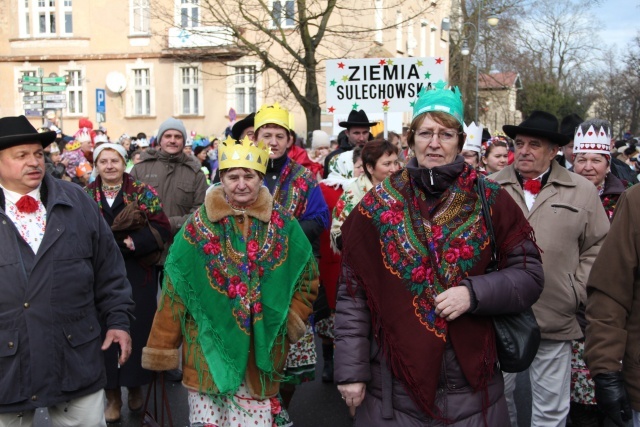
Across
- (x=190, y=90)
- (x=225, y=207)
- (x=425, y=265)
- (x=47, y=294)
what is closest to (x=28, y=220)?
(x=47, y=294)

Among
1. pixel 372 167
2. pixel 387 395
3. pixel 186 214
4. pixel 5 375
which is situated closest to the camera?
pixel 387 395

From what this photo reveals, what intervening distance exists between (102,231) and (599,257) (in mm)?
2623

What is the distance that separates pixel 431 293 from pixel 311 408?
11.7ft

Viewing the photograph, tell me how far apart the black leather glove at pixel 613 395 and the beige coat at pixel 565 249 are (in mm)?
1583

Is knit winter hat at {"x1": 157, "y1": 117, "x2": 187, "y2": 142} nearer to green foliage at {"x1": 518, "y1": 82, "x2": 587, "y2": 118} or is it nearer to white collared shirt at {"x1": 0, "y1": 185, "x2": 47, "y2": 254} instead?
white collared shirt at {"x1": 0, "y1": 185, "x2": 47, "y2": 254}

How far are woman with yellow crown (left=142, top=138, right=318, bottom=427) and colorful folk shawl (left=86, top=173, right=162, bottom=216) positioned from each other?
1.88 meters

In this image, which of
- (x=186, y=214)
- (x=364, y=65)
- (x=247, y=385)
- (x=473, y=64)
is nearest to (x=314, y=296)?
(x=247, y=385)

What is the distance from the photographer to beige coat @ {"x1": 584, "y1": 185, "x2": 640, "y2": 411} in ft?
11.2

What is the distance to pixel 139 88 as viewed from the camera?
36906 millimetres

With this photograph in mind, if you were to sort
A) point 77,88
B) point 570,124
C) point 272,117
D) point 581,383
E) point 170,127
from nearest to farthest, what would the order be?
point 581,383 → point 272,117 → point 170,127 → point 570,124 → point 77,88

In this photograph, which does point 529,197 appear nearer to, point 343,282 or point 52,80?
point 343,282

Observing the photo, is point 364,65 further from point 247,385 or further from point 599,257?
point 599,257

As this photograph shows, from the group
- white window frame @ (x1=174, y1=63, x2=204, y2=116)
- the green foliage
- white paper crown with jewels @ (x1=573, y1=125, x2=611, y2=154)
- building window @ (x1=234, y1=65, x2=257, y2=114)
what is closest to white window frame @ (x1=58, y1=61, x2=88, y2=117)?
white window frame @ (x1=174, y1=63, x2=204, y2=116)

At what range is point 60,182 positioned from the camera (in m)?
4.32
